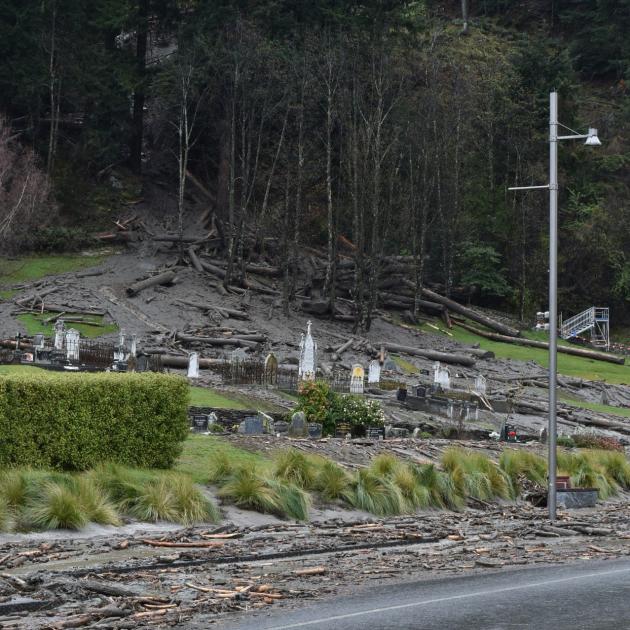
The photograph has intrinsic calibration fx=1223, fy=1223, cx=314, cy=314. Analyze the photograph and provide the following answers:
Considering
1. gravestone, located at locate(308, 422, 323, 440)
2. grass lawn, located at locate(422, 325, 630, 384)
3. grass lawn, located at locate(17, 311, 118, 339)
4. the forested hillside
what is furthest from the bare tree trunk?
gravestone, located at locate(308, 422, 323, 440)

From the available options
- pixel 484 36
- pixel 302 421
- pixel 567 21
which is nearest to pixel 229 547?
pixel 302 421

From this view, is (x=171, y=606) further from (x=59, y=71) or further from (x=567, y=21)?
(x=567, y=21)

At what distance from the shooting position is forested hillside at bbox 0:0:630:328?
60.2m

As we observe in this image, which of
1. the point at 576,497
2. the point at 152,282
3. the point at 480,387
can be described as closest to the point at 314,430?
the point at 576,497

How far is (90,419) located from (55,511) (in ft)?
10.8

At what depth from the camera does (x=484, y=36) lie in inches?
3457

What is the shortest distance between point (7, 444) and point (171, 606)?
702 cm

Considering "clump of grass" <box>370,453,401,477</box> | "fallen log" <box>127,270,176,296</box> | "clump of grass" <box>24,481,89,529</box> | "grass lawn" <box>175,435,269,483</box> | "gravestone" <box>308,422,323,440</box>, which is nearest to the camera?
"clump of grass" <box>24,481,89,529</box>

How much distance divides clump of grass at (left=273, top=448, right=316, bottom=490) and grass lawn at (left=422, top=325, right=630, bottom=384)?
33.1 metres

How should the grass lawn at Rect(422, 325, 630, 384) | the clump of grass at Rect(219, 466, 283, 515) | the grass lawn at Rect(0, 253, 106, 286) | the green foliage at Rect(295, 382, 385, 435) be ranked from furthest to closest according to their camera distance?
the grass lawn at Rect(0, 253, 106, 286) → the grass lawn at Rect(422, 325, 630, 384) → the green foliage at Rect(295, 382, 385, 435) → the clump of grass at Rect(219, 466, 283, 515)

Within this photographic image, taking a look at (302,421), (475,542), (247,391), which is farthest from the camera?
(247,391)

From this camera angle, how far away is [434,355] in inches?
2060

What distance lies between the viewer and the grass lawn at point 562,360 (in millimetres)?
54531

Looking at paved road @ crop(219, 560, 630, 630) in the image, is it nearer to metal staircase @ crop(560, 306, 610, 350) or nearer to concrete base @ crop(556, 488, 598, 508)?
concrete base @ crop(556, 488, 598, 508)
